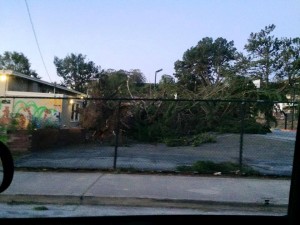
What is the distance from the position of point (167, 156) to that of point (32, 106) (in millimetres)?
10820

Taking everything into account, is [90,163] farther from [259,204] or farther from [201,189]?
[259,204]

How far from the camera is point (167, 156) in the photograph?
1395 cm

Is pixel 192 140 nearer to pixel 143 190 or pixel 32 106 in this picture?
pixel 143 190

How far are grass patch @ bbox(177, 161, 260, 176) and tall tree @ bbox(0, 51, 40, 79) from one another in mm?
50181

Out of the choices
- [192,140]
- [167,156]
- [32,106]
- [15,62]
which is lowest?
[167,156]

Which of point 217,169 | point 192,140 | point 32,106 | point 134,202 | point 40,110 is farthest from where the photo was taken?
point 40,110

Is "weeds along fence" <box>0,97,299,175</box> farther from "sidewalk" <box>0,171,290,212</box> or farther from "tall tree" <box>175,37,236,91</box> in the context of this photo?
"tall tree" <box>175,37,236,91</box>

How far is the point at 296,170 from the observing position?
5.12ft

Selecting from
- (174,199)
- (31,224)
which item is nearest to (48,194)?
(174,199)

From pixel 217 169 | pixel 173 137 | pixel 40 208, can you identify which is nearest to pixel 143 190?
pixel 40 208

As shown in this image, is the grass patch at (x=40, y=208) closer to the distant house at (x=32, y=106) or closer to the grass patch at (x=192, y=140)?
the distant house at (x=32, y=106)

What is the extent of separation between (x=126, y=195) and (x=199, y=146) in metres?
8.33

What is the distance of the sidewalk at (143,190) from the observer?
7613mm

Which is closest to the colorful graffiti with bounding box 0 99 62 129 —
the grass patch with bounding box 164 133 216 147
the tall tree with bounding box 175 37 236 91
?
the grass patch with bounding box 164 133 216 147
